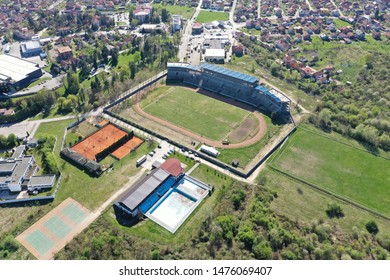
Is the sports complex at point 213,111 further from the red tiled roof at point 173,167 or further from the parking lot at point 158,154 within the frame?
the red tiled roof at point 173,167

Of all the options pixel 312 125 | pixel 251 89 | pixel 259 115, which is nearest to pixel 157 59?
pixel 251 89

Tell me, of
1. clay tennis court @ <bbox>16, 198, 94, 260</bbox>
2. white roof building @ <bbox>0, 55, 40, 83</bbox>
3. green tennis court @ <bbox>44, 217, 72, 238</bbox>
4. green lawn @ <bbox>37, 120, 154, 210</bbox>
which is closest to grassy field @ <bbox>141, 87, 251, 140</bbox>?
green lawn @ <bbox>37, 120, 154, 210</bbox>

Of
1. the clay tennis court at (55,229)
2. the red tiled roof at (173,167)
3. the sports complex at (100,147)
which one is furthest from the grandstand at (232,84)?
the clay tennis court at (55,229)

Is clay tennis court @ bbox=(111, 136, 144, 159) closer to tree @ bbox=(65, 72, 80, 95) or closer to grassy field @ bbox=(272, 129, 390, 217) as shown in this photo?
tree @ bbox=(65, 72, 80, 95)

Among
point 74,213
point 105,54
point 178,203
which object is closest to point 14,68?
point 105,54

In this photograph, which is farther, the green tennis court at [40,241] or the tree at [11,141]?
the tree at [11,141]

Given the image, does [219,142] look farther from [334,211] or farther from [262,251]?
[262,251]

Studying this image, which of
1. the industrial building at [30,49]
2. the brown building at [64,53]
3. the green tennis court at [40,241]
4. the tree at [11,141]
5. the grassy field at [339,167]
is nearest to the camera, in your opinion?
the green tennis court at [40,241]

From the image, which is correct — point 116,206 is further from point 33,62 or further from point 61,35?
point 61,35
